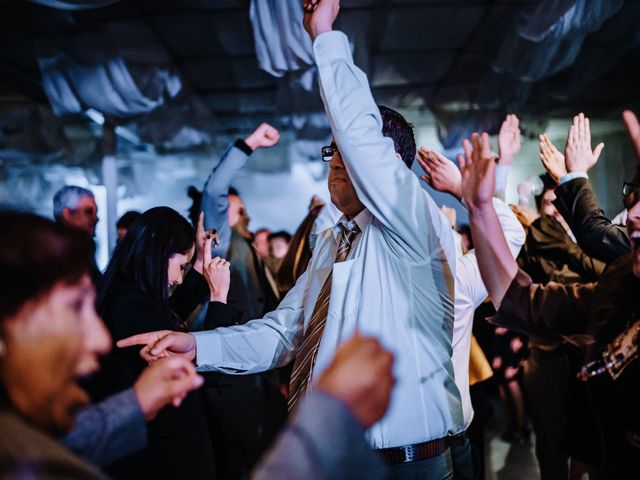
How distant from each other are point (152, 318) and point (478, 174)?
3.04 ft

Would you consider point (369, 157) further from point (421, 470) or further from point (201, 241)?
point (201, 241)

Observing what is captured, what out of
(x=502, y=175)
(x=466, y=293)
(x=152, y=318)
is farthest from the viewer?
(x=502, y=175)

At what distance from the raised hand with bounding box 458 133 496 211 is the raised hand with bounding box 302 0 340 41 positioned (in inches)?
17.8

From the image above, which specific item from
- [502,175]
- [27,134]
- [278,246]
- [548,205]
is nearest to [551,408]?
[548,205]

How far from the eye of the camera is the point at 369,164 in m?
1.33

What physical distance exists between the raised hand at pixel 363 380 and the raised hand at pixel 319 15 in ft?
2.87

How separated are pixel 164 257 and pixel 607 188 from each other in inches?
175

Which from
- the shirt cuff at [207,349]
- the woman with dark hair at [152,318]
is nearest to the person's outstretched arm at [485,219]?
the shirt cuff at [207,349]

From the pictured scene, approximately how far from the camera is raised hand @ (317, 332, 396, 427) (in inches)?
29.8

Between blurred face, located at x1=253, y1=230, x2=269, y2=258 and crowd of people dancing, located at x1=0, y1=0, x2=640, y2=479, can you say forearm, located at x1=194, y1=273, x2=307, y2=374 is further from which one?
blurred face, located at x1=253, y1=230, x2=269, y2=258

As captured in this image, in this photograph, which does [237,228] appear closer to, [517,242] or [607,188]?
[517,242]

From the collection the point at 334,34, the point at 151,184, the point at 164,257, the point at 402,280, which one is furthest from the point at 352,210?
the point at 151,184

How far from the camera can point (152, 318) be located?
1630 millimetres

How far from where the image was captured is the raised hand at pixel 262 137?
8.55 ft
